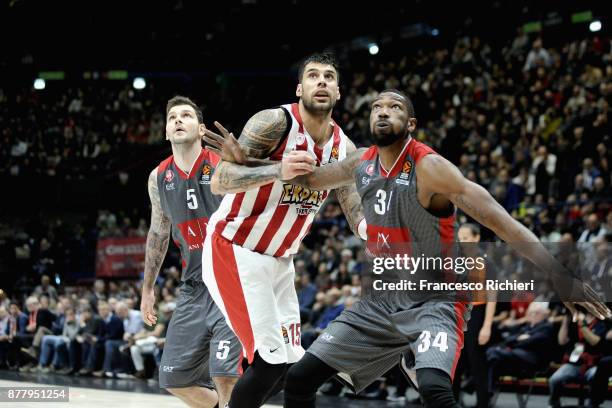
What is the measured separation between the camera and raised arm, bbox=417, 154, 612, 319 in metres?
4.57

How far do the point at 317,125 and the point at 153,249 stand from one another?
6.70 ft

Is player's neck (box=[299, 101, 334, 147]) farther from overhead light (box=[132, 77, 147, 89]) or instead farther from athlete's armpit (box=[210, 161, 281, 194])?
overhead light (box=[132, 77, 147, 89])

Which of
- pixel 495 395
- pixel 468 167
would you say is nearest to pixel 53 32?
pixel 468 167

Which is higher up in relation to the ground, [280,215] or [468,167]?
[468,167]

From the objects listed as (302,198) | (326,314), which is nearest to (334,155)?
(302,198)

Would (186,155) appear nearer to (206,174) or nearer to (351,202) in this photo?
(206,174)

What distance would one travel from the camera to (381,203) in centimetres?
513

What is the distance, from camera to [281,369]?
17.5 feet

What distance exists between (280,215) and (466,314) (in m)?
1.27

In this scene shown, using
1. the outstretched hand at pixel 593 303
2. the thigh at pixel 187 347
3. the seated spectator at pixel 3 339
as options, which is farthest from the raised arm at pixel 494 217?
the seated spectator at pixel 3 339

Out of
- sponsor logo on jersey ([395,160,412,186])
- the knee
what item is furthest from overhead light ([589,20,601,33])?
sponsor logo on jersey ([395,160,412,186])

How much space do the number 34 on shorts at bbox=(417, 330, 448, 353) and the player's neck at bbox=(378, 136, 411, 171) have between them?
95 cm

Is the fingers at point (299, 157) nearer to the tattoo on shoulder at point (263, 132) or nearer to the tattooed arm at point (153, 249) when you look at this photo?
the tattoo on shoulder at point (263, 132)

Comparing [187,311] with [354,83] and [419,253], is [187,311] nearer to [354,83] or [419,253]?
[419,253]
